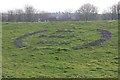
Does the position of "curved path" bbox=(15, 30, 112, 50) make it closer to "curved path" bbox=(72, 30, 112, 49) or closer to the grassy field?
"curved path" bbox=(72, 30, 112, 49)

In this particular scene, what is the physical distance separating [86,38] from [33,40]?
4.41m

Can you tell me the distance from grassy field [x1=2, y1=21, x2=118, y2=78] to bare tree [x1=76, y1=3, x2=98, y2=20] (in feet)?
46.8

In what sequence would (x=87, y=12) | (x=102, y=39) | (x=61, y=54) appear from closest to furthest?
(x=61, y=54), (x=102, y=39), (x=87, y=12)

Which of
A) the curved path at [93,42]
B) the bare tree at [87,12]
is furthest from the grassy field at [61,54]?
the bare tree at [87,12]

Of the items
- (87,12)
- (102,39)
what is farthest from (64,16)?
(102,39)

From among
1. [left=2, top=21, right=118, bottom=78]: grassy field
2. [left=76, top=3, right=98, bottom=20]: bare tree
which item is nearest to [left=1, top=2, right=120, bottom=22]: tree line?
[left=76, top=3, right=98, bottom=20]: bare tree

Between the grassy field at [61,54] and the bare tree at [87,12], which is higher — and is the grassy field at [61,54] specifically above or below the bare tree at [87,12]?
below

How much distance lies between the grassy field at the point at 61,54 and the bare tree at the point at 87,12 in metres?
14.3

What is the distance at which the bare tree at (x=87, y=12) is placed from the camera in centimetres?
4275

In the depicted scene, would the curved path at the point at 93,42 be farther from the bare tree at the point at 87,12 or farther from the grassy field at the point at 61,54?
the bare tree at the point at 87,12

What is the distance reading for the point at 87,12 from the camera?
4453 centimetres

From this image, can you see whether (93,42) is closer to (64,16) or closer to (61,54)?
(61,54)

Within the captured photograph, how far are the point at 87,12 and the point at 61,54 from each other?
25.6m

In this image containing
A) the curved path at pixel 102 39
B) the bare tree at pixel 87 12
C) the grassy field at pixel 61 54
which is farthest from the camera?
the bare tree at pixel 87 12
